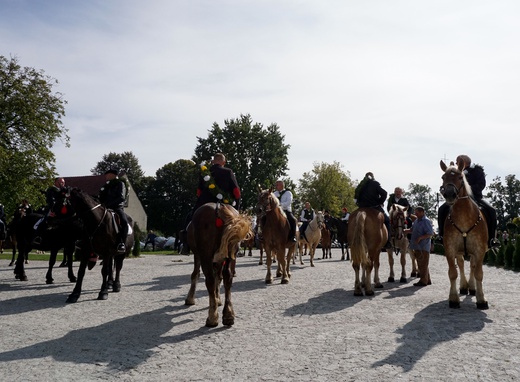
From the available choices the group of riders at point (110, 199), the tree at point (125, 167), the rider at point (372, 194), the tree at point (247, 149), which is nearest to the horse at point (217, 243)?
the group of riders at point (110, 199)

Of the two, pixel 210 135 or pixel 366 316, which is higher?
pixel 210 135

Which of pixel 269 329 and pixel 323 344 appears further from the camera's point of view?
pixel 269 329

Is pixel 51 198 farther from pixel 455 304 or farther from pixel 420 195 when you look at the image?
pixel 420 195

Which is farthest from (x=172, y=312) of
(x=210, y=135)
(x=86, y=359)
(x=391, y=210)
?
(x=210, y=135)

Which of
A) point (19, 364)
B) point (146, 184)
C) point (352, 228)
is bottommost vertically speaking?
point (19, 364)

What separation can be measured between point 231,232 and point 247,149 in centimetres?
5406

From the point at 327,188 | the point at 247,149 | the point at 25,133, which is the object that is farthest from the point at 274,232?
the point at 327,188

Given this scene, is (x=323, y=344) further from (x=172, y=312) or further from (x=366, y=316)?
(x=172, y=312)

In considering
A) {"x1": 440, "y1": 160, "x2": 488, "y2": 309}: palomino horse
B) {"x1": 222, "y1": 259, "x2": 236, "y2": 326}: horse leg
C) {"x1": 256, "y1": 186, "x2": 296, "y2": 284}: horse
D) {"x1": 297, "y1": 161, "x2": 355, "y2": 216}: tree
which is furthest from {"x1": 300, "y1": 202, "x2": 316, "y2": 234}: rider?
{"x1": 297, "y1": 161, "x2": 355, "y2": 216}: tree

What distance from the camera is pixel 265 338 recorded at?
23.1 feet

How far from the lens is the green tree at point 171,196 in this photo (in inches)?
3127

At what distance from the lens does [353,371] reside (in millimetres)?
5398

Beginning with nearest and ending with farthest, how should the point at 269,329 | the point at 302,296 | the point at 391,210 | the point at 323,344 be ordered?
the point at 323,344, the point at 269,329, the point at 302,296, the point at 391,210

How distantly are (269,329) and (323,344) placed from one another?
123 centimetres
